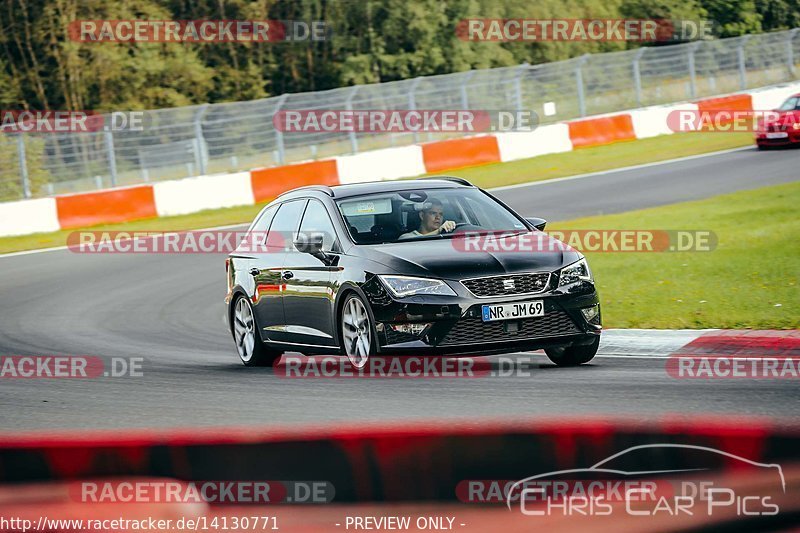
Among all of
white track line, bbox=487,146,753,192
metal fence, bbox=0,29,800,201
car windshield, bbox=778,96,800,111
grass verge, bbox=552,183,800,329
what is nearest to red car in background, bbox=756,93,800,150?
car windshield, bbox=778,96,800,111

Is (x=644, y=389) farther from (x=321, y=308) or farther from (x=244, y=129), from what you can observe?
(x=244, y=129)

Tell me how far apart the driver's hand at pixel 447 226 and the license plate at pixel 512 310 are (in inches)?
51.9

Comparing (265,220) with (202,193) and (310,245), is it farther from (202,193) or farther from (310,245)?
(202,193)

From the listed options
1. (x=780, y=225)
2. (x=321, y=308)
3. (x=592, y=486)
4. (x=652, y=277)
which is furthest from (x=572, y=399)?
(x=780, y=225)

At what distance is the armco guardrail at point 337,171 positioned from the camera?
25422 mm

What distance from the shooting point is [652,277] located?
46.7 feet

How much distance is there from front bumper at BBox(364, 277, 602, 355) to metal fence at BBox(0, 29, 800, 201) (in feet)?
61.7

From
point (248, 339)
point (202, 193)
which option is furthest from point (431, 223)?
point (202, 193)

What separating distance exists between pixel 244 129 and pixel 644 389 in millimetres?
22272

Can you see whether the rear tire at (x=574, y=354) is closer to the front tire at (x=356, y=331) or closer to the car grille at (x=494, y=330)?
the car grille at (x=494, y=330)

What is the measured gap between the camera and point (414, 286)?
925 centimetres

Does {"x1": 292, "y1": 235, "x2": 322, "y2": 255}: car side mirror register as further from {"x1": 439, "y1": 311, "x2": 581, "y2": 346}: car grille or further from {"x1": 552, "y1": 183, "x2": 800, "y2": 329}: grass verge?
{"x1": 552, "y1": 183, "x2": 800, "y2": 329}: grass verge

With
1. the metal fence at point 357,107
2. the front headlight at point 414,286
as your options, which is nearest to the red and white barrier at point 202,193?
the metal fence at point 357,107

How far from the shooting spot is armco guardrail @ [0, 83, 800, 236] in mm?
25422
